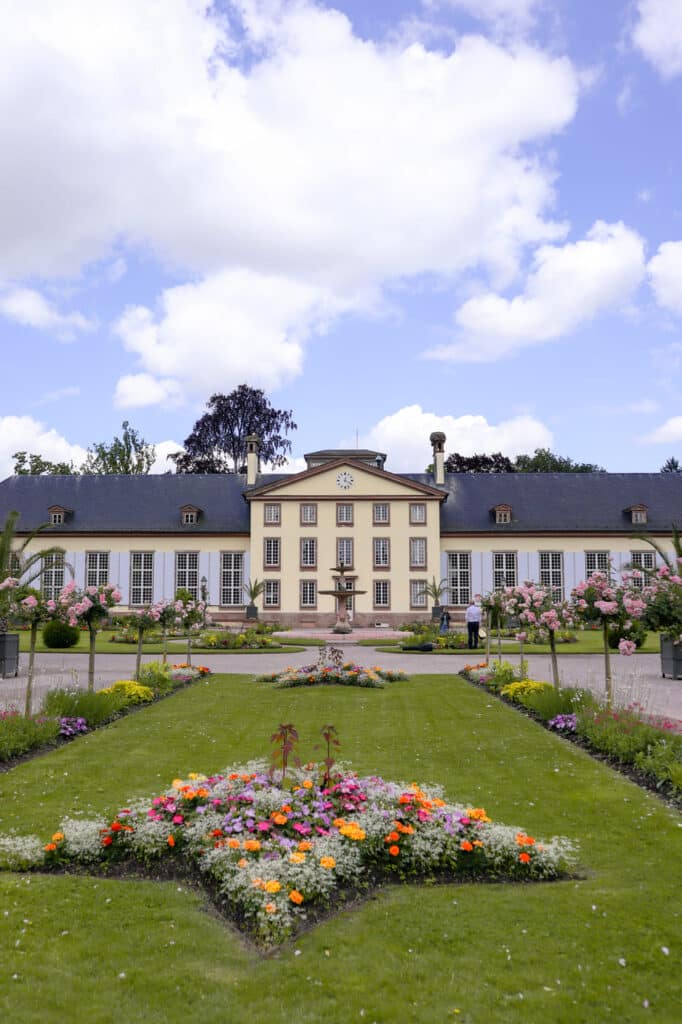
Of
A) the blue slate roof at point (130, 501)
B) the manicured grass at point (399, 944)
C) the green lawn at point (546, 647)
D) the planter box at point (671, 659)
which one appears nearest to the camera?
the manicured grass at point (399, 944)

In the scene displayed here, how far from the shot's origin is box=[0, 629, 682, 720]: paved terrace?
14.7 m

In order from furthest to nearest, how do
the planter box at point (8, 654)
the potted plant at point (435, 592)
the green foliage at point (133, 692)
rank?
1. the potted plant at point (435, 592)
2. the planter box at point (8, 654)
3. the green foliage at point (133, 692)

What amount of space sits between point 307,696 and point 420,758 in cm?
614

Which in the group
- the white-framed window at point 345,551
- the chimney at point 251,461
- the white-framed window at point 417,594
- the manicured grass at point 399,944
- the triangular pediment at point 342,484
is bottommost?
the manicured grass at point 399,944

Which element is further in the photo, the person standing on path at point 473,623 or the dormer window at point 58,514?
the dormer window at point 58,514

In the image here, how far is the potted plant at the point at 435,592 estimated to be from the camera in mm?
41969

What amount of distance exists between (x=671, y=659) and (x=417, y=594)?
24526mm

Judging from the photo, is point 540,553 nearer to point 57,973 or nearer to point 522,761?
point 522,761

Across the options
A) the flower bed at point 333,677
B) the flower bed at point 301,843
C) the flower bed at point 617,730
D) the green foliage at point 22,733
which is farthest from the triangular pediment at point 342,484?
the flower bed at point 301,843

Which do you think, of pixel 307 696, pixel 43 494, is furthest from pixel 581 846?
pixel 43 494

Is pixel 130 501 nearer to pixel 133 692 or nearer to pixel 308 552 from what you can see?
pixel 308 552

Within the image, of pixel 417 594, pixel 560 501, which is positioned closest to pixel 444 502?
pixel 417 594

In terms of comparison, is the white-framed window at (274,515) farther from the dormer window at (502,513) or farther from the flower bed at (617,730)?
the flower bed at (617,730)

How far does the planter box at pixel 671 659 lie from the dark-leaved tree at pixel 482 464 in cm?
4162
